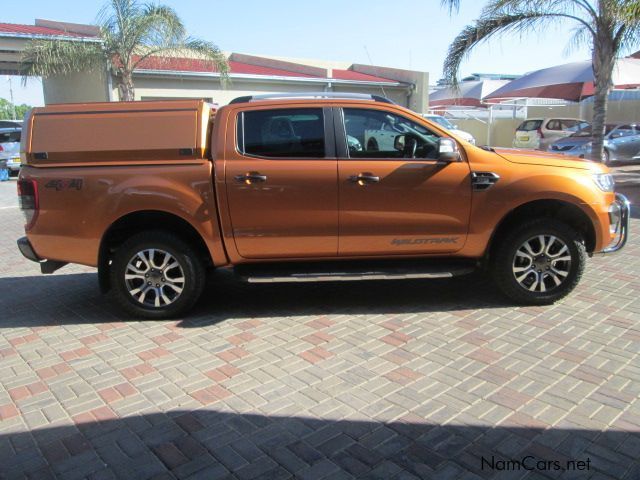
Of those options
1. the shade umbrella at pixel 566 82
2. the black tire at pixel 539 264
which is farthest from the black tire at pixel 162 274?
the shade umbrella at pixel 566 82

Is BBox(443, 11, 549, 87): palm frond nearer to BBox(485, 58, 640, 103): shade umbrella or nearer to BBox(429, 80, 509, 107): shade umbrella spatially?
BBox(485, 58, 640, 103): shade umbrella

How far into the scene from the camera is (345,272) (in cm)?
493

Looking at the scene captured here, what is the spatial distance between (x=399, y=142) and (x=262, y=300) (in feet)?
6.74

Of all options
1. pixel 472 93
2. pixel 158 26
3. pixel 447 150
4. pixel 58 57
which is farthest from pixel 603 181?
pixel 472 93

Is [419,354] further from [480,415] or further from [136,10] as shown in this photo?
[136,10]

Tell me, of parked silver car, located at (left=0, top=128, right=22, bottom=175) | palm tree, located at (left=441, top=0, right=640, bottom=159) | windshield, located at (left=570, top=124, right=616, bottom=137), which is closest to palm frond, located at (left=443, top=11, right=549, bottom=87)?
palm tree, located at (left=441, top=0, right=640, bottom=159)

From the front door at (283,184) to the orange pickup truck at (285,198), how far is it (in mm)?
10

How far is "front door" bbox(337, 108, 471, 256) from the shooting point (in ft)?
16.0

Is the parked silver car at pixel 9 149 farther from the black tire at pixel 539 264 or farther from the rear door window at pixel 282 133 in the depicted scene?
the black tire at pixel 539 264

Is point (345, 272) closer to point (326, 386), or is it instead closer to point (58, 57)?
point (326, 386)

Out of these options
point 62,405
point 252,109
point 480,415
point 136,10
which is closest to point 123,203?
point 252,109

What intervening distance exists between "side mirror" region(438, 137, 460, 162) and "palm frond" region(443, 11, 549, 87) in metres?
8.60

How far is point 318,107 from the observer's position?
16.4 feet

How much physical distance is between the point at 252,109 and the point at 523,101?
29.2 metres
